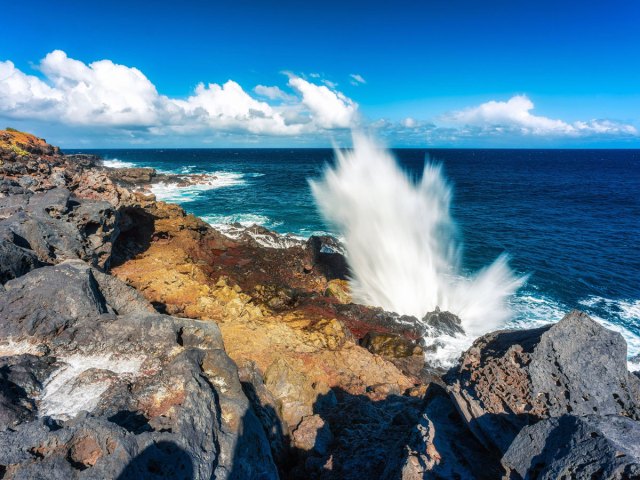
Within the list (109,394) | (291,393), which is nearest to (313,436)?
(291,393)

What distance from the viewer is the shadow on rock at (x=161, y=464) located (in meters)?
3.87

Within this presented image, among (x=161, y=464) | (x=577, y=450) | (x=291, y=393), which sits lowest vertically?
(x=291, y=393)

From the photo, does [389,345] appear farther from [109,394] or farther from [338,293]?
[109,394]

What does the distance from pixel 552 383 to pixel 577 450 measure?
2.04 meters

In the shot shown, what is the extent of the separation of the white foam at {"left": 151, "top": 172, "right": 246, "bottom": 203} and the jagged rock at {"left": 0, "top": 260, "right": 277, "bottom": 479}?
159ft

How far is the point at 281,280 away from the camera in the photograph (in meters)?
20.9

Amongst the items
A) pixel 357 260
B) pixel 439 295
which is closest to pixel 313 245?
pixel 357 260

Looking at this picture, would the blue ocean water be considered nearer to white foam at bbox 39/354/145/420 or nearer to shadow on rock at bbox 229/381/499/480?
shadow on rock at bbox 229/381/499/480

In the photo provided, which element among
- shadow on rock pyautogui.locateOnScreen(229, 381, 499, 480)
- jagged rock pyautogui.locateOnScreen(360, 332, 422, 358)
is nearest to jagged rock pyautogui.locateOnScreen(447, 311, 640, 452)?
shadow on rock pyautogui.locateOnScreen(229, 381, 499, 480)

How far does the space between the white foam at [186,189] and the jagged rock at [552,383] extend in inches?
2069

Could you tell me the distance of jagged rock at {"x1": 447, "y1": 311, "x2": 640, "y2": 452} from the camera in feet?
17.6

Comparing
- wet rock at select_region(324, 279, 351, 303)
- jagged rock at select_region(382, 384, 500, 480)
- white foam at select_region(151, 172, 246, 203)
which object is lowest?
wet rock at select_region(324, 279, 351, 303)

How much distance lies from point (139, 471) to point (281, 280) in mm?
17044

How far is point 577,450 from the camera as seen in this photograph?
12.3 ft
